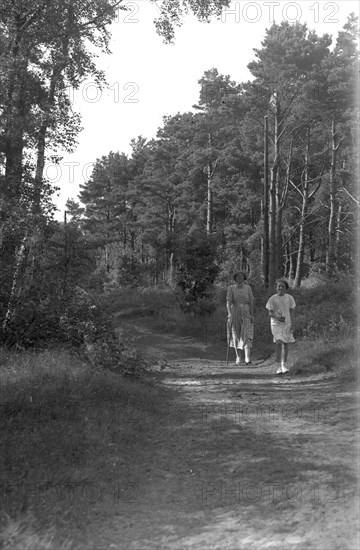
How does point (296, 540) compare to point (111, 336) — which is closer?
point (296, 540)

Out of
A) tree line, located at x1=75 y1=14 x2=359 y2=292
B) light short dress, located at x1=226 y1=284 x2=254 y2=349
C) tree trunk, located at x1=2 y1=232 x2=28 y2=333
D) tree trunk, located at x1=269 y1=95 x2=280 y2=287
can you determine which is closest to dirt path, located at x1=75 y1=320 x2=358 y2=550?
light short dress, located at x1=226 y1=284 x2=254 y2=349

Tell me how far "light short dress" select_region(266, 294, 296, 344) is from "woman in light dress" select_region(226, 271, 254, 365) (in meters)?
1.04

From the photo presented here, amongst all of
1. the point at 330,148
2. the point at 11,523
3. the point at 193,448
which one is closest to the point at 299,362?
the point at 193,448

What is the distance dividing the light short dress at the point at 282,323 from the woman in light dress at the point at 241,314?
1040 millimetres

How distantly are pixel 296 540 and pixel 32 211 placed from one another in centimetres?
763

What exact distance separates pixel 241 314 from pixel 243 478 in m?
6.43

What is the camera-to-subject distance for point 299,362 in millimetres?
9352

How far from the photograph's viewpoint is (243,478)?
165 inches

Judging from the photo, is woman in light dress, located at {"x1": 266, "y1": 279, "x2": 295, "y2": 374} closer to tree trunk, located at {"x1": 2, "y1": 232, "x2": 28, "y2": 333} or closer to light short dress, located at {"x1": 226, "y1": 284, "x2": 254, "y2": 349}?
light short dress, located at {"x1": 226, "y1": 284, "x2": 254, "y2": 349}

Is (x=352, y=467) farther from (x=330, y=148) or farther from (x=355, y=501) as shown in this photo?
(x=330, y=148)

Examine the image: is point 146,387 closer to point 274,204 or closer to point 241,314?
point 241,314

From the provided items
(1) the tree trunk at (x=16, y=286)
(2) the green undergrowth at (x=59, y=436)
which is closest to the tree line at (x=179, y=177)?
(1) the tree trunk at (x=16, y=286)

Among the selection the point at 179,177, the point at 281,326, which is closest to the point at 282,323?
the point at 281,326

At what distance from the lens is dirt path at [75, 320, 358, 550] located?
3270 mm
